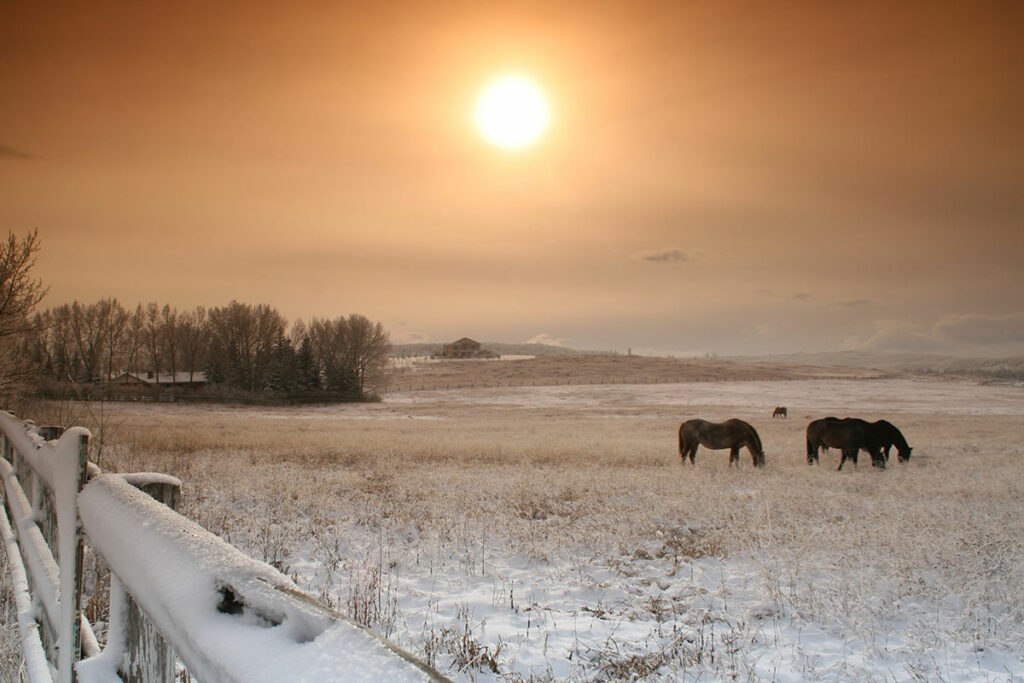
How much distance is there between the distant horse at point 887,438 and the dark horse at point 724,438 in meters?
3.38

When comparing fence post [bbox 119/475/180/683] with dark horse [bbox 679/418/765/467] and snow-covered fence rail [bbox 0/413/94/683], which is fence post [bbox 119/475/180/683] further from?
dark horse [bbox 679/418/765/467]

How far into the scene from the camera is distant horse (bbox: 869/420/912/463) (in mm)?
19234

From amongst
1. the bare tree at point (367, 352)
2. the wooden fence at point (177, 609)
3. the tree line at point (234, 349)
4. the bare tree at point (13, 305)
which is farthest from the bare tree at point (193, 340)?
the wooden fence at point (177, 609)

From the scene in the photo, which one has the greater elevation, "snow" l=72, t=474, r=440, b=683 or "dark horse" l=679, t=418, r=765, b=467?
"snow" l=72, t=474, r=440, b=683

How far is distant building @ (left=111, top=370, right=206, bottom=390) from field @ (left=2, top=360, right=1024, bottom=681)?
2250 inches

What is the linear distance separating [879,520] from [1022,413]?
48.9m

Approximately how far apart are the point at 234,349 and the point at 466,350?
93.3 m

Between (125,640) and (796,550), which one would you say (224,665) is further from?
(796,550)

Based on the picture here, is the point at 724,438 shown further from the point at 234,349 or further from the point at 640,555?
the point at 234,349

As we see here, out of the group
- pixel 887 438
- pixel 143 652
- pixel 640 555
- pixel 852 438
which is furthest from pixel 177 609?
pixel 887 438

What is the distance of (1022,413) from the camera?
48000 mm

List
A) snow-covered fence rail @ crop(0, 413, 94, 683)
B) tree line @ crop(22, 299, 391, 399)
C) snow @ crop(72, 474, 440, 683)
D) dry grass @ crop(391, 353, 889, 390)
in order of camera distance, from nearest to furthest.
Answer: snow @ crop(72, 474, 440, 683) → snow-covered fence rail @ crop(0, 413, 94, 683) → tree line @ crop(22, 299, 391, 399) → dry grass @ crop(391, 353, 889, 390)

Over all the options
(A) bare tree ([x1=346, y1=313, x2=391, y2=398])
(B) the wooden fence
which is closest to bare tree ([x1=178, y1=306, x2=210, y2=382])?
(A) bare tree ([x1=346, y1=313, x2=391, y2=398])

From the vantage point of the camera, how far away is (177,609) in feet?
3.87
